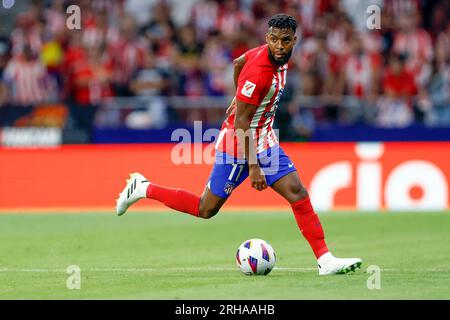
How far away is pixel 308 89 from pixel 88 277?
447 inches

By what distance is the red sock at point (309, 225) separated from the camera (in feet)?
33.7

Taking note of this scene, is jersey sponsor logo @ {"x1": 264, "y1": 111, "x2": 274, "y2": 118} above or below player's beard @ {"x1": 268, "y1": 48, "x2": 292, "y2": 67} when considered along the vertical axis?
below

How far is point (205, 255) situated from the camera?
1227 cm

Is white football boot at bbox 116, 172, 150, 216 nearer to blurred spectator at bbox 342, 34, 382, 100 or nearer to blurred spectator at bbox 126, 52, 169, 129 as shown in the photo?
blurred spectator at bbox 126, 52, 169, 129

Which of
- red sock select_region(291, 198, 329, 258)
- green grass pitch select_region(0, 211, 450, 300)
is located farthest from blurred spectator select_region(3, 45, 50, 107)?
red sock select_region(291, 198, 329, 258)

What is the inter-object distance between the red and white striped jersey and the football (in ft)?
2.95

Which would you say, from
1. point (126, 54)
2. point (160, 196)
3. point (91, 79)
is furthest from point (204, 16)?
point (160, 196)

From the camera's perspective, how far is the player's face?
997 centimetres

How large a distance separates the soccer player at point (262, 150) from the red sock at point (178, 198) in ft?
0.03

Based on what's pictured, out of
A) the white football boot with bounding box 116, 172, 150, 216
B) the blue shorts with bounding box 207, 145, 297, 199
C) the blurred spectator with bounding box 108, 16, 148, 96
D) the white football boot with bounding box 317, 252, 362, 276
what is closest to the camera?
the white football boot with bounding box 317, 252, 362, 276

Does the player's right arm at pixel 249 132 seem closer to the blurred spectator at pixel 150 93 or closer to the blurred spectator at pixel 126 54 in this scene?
the blurred spectator at pixel 150 93

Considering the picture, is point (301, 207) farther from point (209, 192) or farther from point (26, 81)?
point (26, 81)

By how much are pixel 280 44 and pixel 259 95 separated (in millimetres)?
506
